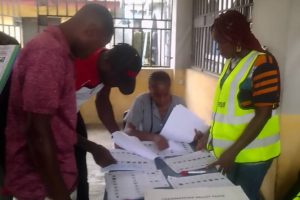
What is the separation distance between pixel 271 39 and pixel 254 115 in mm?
987

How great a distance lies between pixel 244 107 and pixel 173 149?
426 mm

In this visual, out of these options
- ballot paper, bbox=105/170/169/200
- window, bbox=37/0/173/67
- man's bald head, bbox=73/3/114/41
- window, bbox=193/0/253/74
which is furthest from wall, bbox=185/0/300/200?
window, bbox=37/0/173/67

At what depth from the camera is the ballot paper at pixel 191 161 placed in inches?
55.9

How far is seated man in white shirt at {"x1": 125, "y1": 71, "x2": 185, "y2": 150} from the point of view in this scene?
2240mm

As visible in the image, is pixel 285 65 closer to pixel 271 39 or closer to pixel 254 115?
pixel 271 39

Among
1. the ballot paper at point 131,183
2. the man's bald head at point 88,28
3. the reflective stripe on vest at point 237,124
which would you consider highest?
the man's bald head at point 88,28

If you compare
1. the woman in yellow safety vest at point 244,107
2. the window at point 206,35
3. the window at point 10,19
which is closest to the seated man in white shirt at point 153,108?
the woman in yellow safety vest at point 244,107

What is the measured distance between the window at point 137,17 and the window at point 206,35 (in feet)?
2.22

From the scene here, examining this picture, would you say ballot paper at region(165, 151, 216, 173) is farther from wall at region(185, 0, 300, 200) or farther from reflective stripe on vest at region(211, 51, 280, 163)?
wall at region(185, 0, 300, 200)

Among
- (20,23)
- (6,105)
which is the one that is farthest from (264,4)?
(20,23)

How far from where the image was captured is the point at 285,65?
6.88 ft

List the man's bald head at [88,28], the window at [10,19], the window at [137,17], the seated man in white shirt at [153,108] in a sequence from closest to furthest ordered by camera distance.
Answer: the man's bald head at [88,28]
the seated man in white shirt at [153,108]
the window at [137,17]
the window at [10,19]

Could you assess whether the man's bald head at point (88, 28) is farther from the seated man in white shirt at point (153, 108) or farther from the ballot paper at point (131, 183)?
the seated man in white shirt at point (153, 108)

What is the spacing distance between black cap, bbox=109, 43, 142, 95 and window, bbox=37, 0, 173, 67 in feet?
12.6
